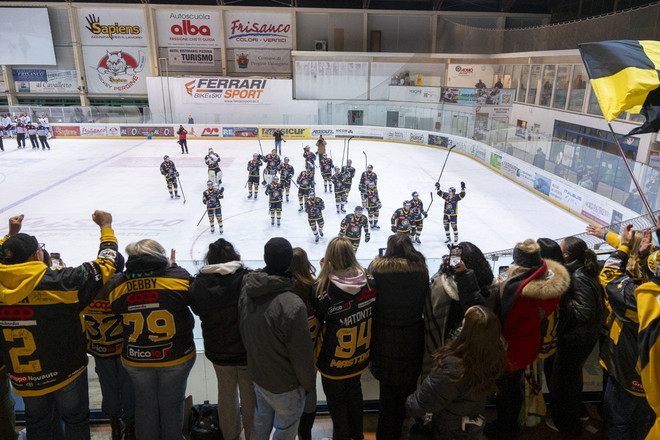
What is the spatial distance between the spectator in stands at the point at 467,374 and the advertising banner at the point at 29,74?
3305cm

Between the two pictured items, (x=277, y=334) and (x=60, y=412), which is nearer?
(x=277, y=334)

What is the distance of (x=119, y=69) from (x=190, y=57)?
14.0ft

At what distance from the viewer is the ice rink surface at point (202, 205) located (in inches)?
404

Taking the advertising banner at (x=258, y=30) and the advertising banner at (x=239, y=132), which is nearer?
the advertising banner at (x=239, y=132)

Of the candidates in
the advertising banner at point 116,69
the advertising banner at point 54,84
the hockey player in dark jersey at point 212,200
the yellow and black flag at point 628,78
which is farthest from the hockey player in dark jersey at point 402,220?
the advertising banner at point 54,84

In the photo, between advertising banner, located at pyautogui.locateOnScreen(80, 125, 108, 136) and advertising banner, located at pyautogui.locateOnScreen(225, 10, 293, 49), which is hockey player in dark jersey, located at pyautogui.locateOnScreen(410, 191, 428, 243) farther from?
advertising banner, located at pyautogui.locateOnScreen(225, 10, 293, 49)

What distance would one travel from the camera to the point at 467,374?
227cm

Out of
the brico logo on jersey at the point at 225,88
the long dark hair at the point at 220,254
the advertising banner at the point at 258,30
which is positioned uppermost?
the advertising banner at the point at 258,30

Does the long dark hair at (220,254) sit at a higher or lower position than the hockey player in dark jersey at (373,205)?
higher

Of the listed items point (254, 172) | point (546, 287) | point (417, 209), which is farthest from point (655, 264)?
point (254, 172)

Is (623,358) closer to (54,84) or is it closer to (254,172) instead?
(254,172)

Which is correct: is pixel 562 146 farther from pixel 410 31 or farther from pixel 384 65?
pixel 410 31

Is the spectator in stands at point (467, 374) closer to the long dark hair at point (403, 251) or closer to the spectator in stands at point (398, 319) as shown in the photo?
the spectator in stands at point (398, 319)

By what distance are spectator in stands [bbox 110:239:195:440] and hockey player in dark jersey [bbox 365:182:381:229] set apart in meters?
7.93
